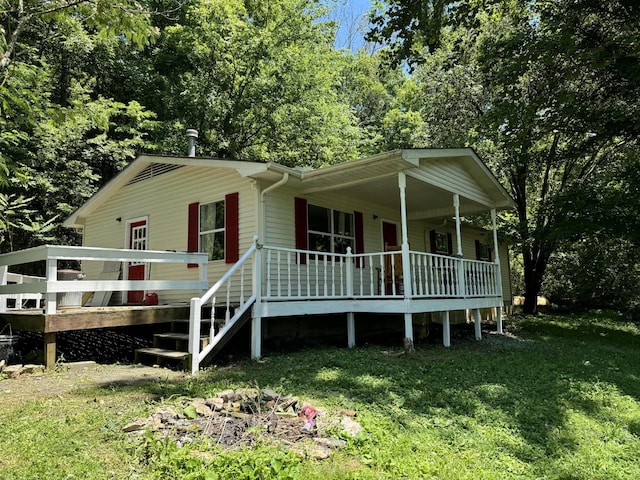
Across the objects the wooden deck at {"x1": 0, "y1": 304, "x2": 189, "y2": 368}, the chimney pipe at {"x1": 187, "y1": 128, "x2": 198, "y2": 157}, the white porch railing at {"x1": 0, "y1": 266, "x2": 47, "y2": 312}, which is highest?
the chimney pipe at {"x1": 187, "y1": 128, "x2": 198, "y2": 157}

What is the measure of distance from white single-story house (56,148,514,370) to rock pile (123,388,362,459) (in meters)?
1.88

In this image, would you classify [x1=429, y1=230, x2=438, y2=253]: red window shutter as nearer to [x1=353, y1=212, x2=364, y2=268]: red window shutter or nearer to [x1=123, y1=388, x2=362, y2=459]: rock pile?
[x1=353, y1=212, x2=364, y2=268]: red window shutter

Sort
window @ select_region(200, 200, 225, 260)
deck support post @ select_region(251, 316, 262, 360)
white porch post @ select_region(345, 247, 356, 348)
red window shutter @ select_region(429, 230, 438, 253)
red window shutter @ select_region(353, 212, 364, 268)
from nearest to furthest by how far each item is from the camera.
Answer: deck support post @ select_region(251, 316, 262, 360), white porch post @ select_region(345, 247, 356, 348), window @ select_region(200, 200, 225, 260), red window shutter @ select_region(353, 212, 364, 268), red window shutter @ select_region(429, 230, 438, 253)

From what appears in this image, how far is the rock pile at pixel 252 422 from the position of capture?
3268 millimetres

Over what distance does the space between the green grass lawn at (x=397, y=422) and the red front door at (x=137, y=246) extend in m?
5.09

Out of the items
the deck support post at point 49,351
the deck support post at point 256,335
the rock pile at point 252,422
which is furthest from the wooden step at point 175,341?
the rock pile at point 252,422

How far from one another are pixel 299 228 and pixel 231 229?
1.32 metres

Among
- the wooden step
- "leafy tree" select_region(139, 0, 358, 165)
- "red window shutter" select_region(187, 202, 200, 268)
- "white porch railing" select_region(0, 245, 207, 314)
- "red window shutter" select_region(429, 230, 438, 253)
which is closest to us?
"white porch railing" select_region(0, 245, 207, 314)

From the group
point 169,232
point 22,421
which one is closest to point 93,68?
point 169,232

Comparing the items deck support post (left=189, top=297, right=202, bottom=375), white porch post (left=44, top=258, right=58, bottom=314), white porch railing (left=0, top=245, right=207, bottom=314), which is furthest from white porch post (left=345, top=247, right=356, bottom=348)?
white porch post (left=44, top=258, right=58, bottom=314)

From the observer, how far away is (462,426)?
13.1ft

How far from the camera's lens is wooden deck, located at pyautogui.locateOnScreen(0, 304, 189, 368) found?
18.7 ft

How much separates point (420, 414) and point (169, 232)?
23.7 ft

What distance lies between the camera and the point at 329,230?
9.59 m
